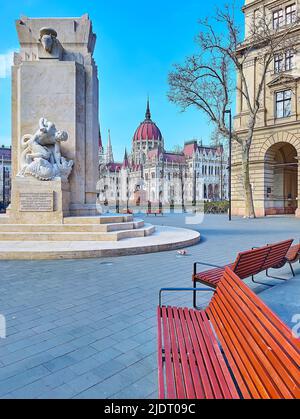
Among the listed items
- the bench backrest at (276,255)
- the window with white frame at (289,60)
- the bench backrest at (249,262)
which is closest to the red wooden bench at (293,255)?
the bench backrest at (276,255)

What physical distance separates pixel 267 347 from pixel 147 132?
13058 cm

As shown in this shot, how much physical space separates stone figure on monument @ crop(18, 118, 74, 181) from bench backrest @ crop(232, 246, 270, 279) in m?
7.38

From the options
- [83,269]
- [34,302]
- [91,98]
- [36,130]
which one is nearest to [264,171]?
[91,98]

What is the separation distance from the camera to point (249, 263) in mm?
4660

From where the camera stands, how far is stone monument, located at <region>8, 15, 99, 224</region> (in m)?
9.72

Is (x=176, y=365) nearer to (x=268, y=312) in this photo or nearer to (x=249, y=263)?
(x=268, y=312)

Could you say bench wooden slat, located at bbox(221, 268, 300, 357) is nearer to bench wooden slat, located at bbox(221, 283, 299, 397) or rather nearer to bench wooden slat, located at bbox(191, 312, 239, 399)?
bench wooden slat, located at bbox(221, 283, 299, 397)

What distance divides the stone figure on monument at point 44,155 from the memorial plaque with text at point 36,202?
1.87 feet

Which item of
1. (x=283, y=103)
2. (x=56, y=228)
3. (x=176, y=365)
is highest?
(x=283, y=103)

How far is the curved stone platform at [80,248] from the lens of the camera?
743 cm

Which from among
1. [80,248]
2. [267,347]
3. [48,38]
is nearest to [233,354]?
[267,347]

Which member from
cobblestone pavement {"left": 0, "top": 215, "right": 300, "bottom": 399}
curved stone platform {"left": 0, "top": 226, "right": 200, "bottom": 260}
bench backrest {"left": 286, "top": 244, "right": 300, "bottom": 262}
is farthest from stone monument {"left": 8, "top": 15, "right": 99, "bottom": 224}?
bench backrest {"left": 286, "top": 244, "right": 300, "bottom": 262}
